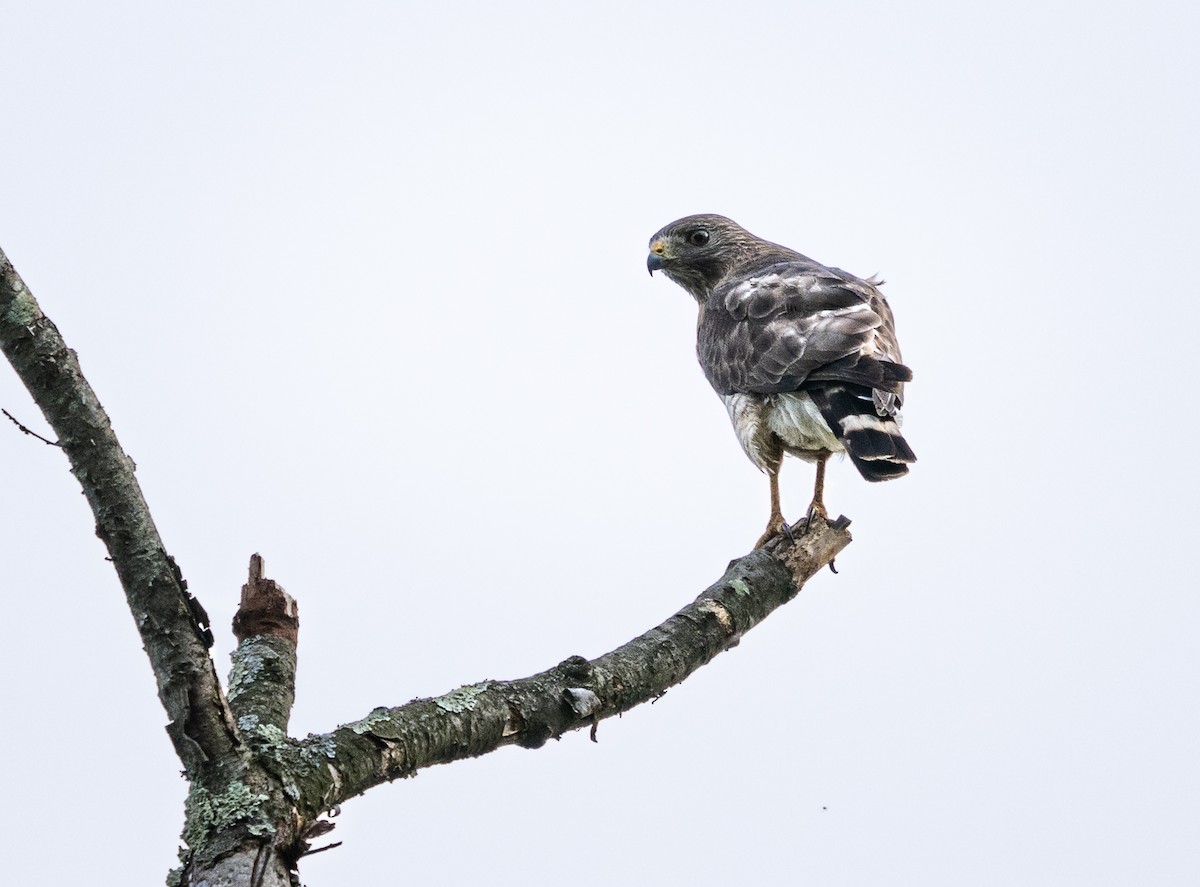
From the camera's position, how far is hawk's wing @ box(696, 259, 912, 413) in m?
6.68

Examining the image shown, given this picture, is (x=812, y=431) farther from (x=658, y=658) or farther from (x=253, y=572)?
(x=253, y=572)

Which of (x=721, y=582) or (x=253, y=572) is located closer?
(x=253, y=572)

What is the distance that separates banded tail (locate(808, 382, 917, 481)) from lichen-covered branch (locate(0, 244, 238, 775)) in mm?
3679

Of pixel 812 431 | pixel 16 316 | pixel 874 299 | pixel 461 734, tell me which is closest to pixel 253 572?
pixel 461 734

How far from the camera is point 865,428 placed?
20.3 ft

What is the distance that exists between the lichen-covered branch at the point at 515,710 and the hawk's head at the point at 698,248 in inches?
187

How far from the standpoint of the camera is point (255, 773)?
10.0ft

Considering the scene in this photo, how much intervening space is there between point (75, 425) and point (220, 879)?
1036mm

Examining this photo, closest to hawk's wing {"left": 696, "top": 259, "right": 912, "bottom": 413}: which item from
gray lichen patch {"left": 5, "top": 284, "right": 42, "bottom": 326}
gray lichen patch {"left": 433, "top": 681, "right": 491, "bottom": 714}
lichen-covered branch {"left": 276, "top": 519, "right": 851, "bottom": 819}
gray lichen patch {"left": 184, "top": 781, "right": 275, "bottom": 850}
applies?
lichen-covered branch {"left": 276, "top": 519, "right": 851, "bottom": 819}

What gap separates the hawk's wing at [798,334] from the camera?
263 inches

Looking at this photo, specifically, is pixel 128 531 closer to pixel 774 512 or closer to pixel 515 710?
pixel 515 710

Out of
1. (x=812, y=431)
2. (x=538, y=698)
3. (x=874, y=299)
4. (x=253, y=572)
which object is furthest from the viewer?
(x=874, y=299)

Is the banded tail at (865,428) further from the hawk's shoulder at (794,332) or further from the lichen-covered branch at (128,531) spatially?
the lichen-covered branch at (128,531)

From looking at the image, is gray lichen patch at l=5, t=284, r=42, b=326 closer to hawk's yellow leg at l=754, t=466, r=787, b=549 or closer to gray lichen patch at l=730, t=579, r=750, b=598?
gray lichen patch at l=730, t=579, r=750, b=598
